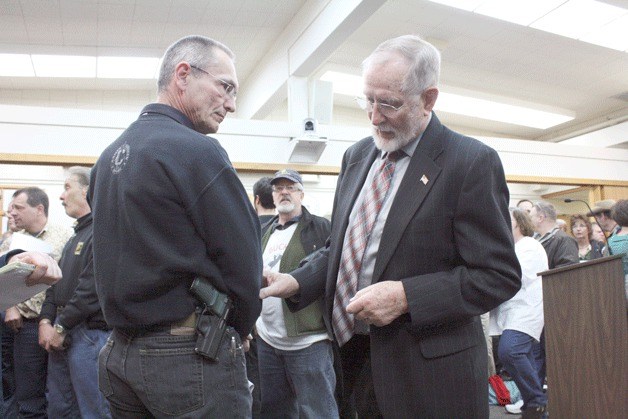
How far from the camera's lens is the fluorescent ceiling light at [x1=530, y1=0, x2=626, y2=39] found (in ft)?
22.4

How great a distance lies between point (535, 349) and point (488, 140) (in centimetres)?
423

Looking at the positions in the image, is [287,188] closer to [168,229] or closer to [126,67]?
[168,229]

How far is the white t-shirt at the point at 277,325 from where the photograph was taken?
10.0 ft

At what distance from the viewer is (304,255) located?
127 inches

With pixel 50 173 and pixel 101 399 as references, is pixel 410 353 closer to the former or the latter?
pixel 101 399

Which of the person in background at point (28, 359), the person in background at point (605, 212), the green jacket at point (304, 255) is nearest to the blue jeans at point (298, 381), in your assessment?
the green jacket at point (304, 255)

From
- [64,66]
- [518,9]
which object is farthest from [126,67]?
[518,9]

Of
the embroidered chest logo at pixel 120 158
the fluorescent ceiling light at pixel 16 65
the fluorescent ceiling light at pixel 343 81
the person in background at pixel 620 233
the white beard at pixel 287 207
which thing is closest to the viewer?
the embroidered chest logo at pixel 120 158

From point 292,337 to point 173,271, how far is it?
1758 millimetres

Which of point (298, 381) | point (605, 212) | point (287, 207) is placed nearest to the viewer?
point (298, 381)

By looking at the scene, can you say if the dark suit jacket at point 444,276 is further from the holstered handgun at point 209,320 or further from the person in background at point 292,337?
the person in background at point 292,337

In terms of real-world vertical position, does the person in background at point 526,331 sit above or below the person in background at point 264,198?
below

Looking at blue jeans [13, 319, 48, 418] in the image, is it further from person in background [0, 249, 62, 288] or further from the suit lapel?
the suit lapel

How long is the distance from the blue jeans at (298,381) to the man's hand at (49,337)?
104 cm
